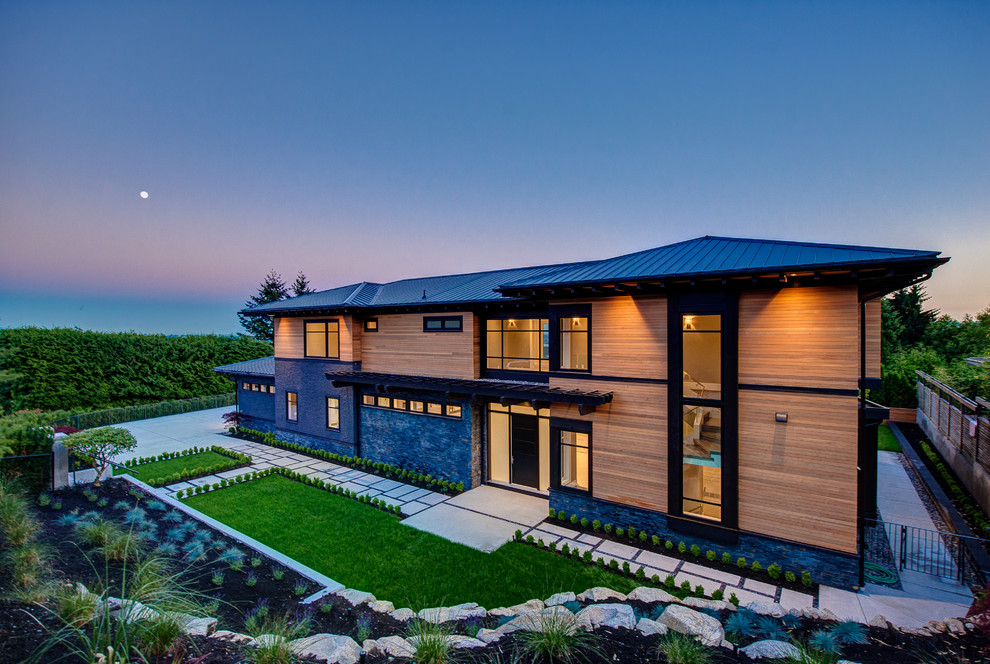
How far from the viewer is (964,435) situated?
11.2 metres

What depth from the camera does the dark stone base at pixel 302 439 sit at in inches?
565

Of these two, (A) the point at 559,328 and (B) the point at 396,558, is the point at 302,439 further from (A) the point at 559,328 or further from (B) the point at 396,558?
(A) the point at 559,328

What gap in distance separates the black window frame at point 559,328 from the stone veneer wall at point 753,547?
278 centimetres

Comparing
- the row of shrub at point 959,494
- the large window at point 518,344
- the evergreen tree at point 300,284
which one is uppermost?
the evergreen tree at point 300,284

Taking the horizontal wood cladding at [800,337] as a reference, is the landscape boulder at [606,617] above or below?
below

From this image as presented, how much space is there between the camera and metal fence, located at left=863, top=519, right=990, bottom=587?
22.5 feet

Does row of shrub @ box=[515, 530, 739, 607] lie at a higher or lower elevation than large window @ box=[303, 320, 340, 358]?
lower

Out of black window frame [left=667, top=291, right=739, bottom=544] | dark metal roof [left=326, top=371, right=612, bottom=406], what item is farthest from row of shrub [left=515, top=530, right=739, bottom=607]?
dark metal roof [left=326, top=371, right=612, bottom=406]

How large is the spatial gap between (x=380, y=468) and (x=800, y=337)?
452 inches

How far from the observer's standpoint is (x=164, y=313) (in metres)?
44.5

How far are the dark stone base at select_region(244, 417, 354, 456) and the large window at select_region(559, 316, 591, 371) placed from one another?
8.61 meters

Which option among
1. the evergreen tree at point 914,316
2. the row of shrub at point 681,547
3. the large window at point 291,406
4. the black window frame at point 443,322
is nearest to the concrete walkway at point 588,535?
the row of shrub at point 681,547

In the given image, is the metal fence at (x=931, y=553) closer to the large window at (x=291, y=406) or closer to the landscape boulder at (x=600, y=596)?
the landscape boulder at (x=600, y=596)

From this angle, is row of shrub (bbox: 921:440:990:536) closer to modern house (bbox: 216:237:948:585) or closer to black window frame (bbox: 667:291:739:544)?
modern house (bbox: 216:237:948:585)
